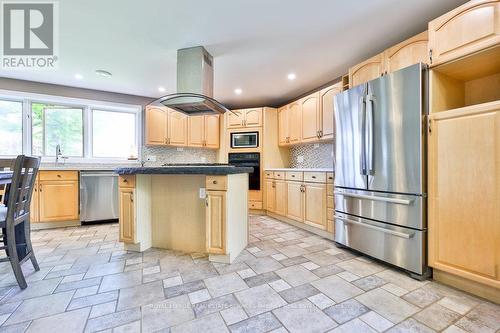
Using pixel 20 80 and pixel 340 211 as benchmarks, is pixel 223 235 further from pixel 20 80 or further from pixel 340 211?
pixel 20 80

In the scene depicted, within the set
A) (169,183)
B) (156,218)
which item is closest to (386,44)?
(169,183)

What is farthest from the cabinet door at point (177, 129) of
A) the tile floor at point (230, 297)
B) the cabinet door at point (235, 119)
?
the tile floor at point (230, 297)

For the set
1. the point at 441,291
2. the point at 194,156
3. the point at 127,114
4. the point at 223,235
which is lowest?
the point at 441,291

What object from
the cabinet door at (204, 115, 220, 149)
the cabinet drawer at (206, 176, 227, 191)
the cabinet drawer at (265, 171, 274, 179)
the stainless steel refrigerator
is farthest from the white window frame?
the stainless steel refrigerator

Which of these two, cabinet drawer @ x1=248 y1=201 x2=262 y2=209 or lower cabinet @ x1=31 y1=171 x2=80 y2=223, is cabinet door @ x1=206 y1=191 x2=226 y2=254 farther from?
lower cabinet @ x1=31 y1=171 x2=80 y2=223

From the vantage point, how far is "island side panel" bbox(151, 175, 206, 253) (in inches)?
94.6

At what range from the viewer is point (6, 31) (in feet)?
7.40

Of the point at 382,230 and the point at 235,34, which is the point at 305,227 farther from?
the point at 235,34

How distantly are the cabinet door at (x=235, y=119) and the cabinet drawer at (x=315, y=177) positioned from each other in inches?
77.4

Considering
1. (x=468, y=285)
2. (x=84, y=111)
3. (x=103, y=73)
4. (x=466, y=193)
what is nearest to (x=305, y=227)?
(x=468, y=285)

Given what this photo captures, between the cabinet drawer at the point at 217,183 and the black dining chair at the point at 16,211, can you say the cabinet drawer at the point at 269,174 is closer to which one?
the cabinet drawer at the point at 217,183

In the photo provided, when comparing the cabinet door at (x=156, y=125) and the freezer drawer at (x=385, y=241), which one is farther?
the cabinet door at (x=156, y=125)

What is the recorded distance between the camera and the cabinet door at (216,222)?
6.95 ft

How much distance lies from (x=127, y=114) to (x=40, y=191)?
194cm
